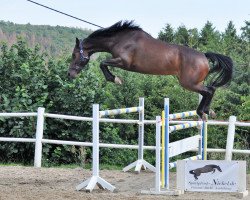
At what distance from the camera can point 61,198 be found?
796 centimetres

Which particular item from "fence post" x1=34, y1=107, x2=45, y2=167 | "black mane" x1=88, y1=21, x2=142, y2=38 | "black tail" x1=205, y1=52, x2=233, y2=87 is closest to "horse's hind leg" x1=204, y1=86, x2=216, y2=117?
"black tail" x1=205, y1=52, x2=233, y2=87

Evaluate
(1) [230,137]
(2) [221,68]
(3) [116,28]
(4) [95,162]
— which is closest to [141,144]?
(1) [230,137]

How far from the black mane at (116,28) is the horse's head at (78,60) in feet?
0.77

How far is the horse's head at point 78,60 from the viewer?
7.78 metres

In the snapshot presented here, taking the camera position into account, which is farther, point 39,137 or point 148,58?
point 39,137

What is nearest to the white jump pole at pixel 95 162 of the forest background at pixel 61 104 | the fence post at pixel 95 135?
the fence post at pixel 95 135

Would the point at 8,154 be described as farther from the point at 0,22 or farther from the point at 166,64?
the point at 0,22

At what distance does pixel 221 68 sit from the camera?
819 cm

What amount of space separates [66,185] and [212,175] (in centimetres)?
211

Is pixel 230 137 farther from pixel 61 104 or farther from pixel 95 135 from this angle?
pixel 95 135

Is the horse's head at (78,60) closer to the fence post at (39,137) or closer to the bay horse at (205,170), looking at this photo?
the bay horse at (205,170)

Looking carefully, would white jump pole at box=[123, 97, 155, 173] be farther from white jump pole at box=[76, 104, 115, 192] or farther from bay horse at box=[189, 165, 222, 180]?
bay horse at box=[189, 165, 222, 180]

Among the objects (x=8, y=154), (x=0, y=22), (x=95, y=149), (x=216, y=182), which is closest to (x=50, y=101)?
(x=8, y=154)

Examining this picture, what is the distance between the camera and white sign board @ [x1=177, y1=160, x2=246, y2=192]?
337 inches
